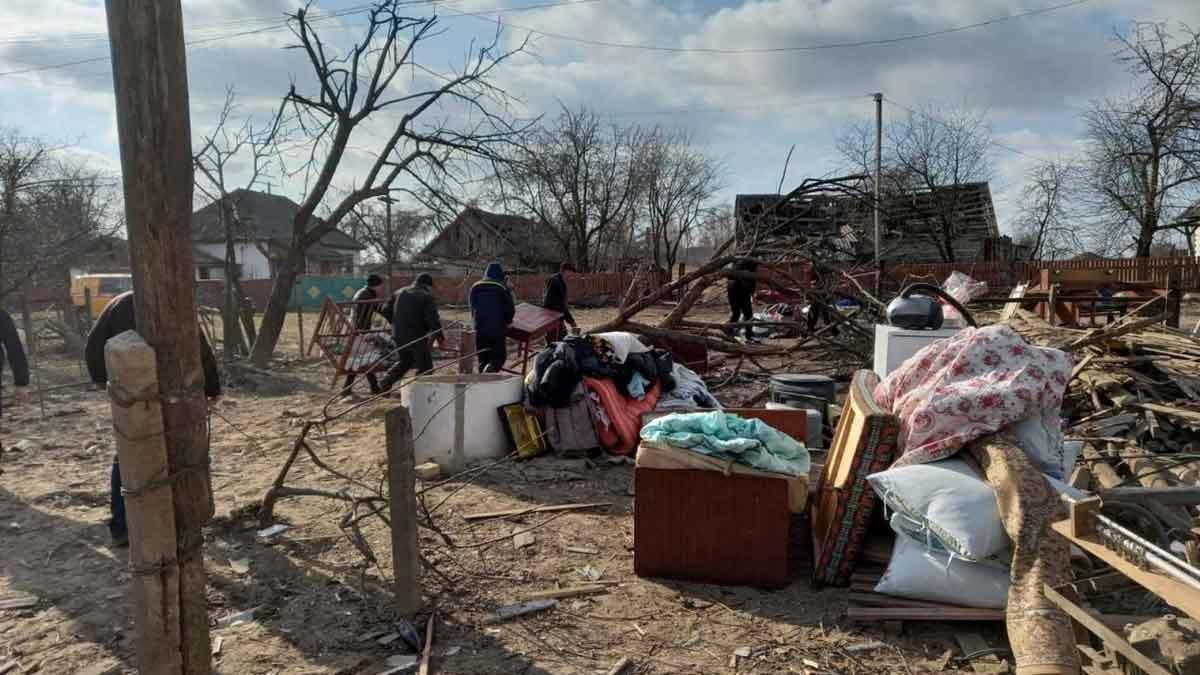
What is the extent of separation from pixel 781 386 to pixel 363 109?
10.1m

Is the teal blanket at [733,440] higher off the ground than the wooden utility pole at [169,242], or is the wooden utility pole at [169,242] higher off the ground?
the wooden utility pole at [169,242]

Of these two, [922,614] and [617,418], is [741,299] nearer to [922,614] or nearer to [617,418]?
[617,418]

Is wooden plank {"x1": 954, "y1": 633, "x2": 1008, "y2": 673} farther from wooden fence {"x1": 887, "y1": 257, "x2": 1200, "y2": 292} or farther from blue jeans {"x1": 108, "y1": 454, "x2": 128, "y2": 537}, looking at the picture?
wooden fence {"x1": 887, "y1": 257, "x2": 1200, "y2": 292}

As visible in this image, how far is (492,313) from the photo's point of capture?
8.33 meters

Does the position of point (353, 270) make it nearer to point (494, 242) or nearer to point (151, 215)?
point (494, 242)

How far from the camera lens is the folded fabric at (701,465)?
13.2 ft

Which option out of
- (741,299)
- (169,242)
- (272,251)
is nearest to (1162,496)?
(169,242)

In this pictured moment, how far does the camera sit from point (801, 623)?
3625 mm

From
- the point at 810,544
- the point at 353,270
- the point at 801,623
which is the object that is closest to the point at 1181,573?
the point at 801,623

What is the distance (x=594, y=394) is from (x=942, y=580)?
369 cm

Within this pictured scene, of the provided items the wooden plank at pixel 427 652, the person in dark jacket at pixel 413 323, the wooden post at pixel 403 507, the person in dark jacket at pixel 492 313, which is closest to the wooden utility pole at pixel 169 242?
the wooden plank at pixel 427 652

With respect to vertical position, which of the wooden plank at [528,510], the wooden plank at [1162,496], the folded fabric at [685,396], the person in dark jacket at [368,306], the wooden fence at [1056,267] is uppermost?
the wooden fence at [1056,267]

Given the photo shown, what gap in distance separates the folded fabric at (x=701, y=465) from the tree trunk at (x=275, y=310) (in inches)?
435

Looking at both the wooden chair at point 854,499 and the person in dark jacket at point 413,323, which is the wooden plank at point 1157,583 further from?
the person in dark jacket at point 413,323
